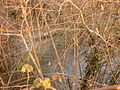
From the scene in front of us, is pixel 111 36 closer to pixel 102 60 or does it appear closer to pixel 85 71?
pixel 102 60

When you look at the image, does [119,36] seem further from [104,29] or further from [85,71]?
[85,71]

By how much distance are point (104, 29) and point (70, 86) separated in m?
1.14

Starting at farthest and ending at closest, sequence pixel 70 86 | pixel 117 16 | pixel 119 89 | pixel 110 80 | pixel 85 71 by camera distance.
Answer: pixel 85 71 → pixel 110 80 → pixel 70 86 → pixel 117 16 → pixel 119 89

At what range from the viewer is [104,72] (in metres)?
2.89

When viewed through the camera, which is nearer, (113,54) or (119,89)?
(119,89)

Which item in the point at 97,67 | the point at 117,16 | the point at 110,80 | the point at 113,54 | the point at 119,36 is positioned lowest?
the point at 110,80

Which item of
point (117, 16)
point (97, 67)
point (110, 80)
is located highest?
point (117, 16)

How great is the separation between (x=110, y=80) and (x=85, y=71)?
22.1 inches

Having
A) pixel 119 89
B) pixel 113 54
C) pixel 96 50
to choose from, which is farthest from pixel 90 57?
pixel 119 89

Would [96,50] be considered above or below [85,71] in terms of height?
above

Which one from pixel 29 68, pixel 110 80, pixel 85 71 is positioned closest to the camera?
pixel 29 68

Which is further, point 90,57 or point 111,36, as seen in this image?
point 90,57

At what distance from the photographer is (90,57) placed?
3113 millimetres

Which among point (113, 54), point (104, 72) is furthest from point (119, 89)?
point (104, 72)
